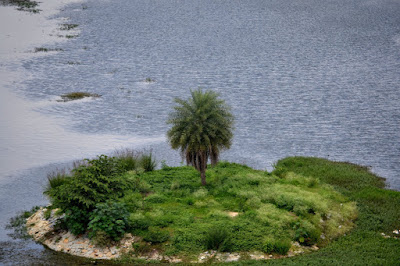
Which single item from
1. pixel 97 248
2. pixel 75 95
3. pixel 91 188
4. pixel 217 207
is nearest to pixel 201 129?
pixel 217 207

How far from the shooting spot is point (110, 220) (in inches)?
958

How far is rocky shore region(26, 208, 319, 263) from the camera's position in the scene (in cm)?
2298

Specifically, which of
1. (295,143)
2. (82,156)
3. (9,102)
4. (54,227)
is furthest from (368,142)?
(9,102)

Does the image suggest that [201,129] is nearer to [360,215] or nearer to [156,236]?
[156,236]

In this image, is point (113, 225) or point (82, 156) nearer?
point (113, 225)

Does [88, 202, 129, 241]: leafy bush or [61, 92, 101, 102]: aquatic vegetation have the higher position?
[61, 92, 101, 102]: aquatic vegetation

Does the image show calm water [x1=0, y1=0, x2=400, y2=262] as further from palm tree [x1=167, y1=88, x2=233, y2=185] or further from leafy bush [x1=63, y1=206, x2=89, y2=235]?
palm tree [x1=167, y1=88, x2=233, y2=185]

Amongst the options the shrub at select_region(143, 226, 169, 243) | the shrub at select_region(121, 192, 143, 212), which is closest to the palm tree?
the shrub at select_region(121, 192, 143, 212)

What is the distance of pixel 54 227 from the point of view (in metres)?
→ 26.1

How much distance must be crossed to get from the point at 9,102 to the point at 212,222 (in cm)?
2913

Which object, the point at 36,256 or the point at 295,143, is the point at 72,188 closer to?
the point at 36,256

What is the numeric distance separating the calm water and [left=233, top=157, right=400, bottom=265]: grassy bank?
1.65 metres

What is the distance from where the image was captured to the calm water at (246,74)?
129ft

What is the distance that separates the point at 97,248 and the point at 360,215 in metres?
14.4
